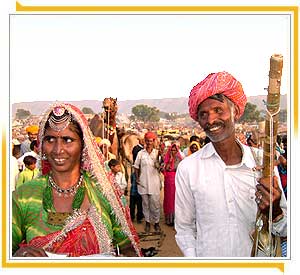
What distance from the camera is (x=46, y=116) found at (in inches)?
142

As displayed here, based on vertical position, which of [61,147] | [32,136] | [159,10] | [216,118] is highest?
[159,10]

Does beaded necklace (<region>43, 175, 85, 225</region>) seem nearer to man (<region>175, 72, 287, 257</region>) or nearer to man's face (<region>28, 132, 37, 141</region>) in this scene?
man's face (<region>28, 132, 37, 141</region>)

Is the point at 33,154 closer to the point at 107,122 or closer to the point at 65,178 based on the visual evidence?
the point at 107,122

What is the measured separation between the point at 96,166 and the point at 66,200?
0.99ft

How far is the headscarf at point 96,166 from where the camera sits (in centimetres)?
362

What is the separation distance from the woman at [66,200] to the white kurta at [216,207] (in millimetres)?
441

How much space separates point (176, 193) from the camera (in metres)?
3.67

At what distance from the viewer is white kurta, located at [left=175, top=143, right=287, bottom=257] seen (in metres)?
3.65

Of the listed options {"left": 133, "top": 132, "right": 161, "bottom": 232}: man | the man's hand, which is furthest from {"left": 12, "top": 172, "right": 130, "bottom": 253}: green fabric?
{"left": 133, "top": 132, "right": 161, "bottom": 232}: man

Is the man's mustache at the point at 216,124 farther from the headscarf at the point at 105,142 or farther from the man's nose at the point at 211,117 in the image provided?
the headscarf at the point at 105,142

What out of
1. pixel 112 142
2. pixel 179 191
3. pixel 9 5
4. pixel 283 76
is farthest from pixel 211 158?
pixel 9 5

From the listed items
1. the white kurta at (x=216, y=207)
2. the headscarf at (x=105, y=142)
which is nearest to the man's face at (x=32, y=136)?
the headscarf at (x=105, y=142)

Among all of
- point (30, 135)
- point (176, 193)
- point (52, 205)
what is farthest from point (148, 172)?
point (52, 205)

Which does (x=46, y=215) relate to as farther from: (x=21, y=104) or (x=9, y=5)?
(x=9, y=5)
